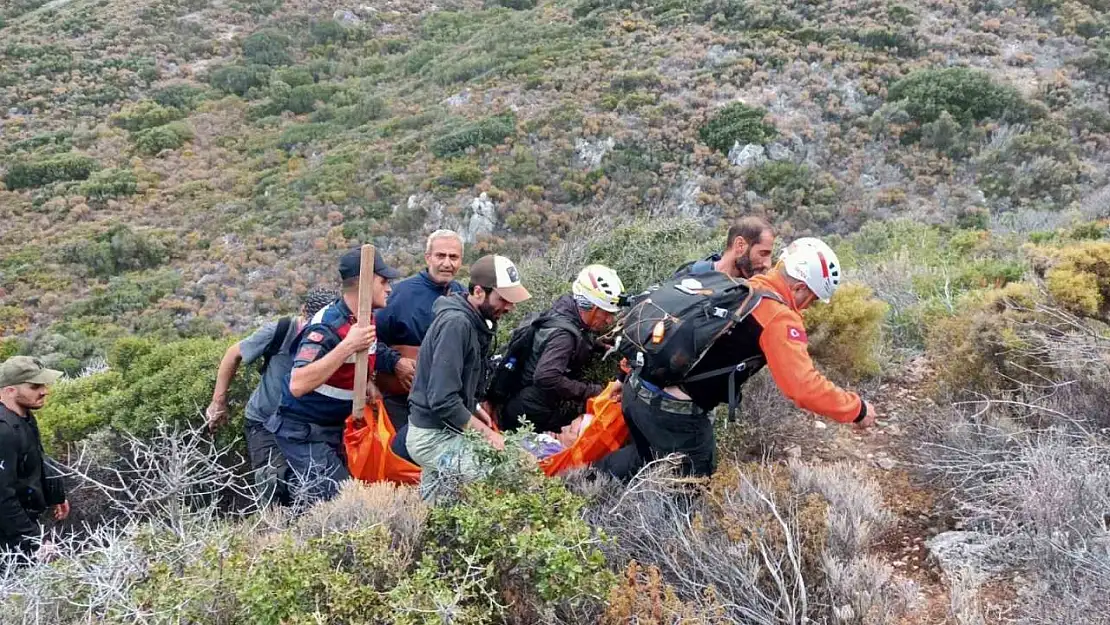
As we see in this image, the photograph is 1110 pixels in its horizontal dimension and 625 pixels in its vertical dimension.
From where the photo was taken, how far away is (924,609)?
101 inches

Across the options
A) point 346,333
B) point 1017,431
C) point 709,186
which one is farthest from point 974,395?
point 709,186

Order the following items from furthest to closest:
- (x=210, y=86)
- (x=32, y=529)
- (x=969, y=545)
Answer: (x=210, y=86)
(x=32, y=529)
(x=969, y=545)

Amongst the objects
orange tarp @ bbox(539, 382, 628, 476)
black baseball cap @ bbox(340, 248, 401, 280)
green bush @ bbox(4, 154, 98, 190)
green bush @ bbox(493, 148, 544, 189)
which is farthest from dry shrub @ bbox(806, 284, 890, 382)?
green bush @ bbox(4, 154, 98, 190)

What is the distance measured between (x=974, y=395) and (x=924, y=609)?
1.78 meters

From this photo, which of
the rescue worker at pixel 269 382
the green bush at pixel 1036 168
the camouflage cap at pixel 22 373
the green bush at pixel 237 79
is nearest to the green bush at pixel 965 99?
the green bush at pixel 1036 168

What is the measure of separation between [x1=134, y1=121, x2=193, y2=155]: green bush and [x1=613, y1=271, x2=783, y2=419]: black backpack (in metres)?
25.7

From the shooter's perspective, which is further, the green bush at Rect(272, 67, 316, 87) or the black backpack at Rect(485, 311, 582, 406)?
the green bush at Rect(272, 67, 316, 87)

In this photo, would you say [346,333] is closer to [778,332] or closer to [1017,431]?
[778,332]

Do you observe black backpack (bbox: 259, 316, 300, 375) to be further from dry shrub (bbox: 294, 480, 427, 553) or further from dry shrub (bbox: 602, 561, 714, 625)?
dry shrub (bbox: 602, 561, 714, 625)

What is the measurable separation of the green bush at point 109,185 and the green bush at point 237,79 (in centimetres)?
728

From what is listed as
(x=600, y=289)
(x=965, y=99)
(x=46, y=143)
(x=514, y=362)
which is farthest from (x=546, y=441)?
(x=46, y=143)

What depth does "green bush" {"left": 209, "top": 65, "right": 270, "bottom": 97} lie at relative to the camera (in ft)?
92.0

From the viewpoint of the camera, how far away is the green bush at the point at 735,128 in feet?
54.1

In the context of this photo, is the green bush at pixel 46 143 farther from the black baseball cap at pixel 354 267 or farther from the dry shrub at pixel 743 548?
the dry shrub at pixel 743 548
